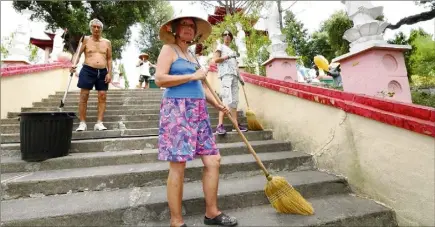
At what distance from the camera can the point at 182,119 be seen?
2021mm

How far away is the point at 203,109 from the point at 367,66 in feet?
7.29

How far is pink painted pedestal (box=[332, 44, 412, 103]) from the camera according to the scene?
9.91 ft

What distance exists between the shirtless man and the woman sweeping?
2541 mm

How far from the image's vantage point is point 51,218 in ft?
6.87

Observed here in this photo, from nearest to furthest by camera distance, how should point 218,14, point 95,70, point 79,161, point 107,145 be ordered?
point 79,161 < point 107,145 < point 95,70 < point 218,14

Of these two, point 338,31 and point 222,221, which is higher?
point 338,31

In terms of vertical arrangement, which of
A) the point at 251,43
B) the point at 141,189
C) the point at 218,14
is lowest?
the point at 141,189

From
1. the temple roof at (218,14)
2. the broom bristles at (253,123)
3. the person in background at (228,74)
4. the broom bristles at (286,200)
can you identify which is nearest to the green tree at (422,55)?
the broom bristles at (253,123)

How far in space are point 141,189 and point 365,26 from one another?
325cm

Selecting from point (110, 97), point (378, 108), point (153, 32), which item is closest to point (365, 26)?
point (378, 108)

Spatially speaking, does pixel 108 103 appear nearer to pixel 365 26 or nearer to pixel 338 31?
pixel 365 26

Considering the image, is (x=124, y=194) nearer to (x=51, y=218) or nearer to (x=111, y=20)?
(x=51, y=218)

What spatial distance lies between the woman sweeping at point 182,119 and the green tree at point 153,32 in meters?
25.5

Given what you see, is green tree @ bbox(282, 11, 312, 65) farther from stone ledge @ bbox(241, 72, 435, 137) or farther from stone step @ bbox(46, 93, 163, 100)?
stone ledge @ bbox(241, 72, 435, 137)
